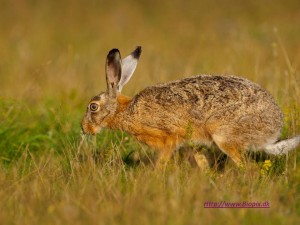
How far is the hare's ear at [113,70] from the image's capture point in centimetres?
697

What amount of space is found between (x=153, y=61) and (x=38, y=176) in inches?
289

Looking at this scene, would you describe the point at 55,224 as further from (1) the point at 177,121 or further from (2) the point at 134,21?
(2) the point at 134,21

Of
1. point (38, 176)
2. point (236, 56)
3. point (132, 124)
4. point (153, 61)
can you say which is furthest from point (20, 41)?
point (38, 176)

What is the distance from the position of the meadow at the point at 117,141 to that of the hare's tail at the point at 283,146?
9cm

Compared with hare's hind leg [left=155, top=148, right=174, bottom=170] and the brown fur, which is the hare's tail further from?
hare's hind leg [left=155, top=148, right=174, bottom=170]

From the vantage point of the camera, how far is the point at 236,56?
1083cm

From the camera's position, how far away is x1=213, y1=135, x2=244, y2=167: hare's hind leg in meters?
6.38

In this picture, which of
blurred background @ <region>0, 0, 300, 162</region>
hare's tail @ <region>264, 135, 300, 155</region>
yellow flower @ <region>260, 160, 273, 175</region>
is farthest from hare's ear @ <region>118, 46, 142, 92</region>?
yellow flower @ <region>260, 160, 273, 175</region>

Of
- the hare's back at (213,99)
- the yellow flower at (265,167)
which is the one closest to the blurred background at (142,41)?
the hare's back at (213,99)

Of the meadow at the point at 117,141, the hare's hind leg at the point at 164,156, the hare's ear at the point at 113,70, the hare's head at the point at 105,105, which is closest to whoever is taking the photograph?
the meadow at the point at 117,141

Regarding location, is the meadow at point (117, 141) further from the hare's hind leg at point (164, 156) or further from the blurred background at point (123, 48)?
the hare's hind leg at point (164, 156)

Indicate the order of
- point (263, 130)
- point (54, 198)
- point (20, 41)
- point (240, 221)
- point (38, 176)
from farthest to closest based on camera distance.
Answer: point (20, 41), point (263, 130), point (38, 176), point (54, 198), point (240, 221)

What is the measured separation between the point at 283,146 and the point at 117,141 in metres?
2.09

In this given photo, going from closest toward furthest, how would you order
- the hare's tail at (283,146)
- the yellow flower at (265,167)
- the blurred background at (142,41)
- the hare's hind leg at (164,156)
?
1. the yellow flower at (265,167)
2. the hare's tail at (283,146)
3. the hare's hind leg at (164,156)
4. the blurred background at (142,41)
